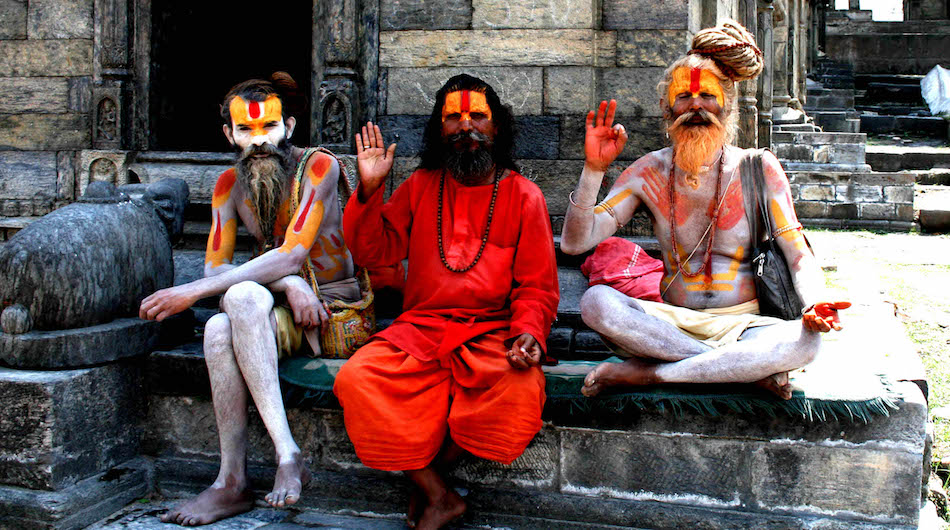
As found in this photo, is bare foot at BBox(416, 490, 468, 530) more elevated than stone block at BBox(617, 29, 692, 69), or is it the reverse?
stone block at BBox(617, 29, 692, 69)

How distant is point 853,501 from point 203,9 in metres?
6.50

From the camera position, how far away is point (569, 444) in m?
3.29

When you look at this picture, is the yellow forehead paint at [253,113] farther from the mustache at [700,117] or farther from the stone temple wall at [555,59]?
the mustache at [700,117]

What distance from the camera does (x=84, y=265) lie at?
344cm

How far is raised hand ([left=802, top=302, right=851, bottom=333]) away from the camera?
2.81 metres

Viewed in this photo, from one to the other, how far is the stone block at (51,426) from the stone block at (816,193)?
1008cm

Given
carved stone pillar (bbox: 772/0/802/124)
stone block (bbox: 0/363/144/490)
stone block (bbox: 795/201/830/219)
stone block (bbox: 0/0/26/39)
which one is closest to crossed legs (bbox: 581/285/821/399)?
stone block (bbox: 0/363/144/490)

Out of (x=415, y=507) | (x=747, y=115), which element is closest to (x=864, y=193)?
(x=747, y=115)

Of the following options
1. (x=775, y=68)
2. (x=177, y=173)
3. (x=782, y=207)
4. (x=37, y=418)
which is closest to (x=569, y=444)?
(x=782, y=207)

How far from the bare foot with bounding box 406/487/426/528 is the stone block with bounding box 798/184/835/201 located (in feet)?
31.4

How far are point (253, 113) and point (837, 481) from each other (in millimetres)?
2859

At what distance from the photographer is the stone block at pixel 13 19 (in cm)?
571

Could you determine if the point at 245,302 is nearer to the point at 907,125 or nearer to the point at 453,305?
the point at 453,305

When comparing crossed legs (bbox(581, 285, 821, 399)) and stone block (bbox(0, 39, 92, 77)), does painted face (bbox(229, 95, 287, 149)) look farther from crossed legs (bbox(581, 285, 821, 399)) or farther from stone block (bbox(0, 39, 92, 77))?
stone block (bbox(0, 39, 92, 77))
